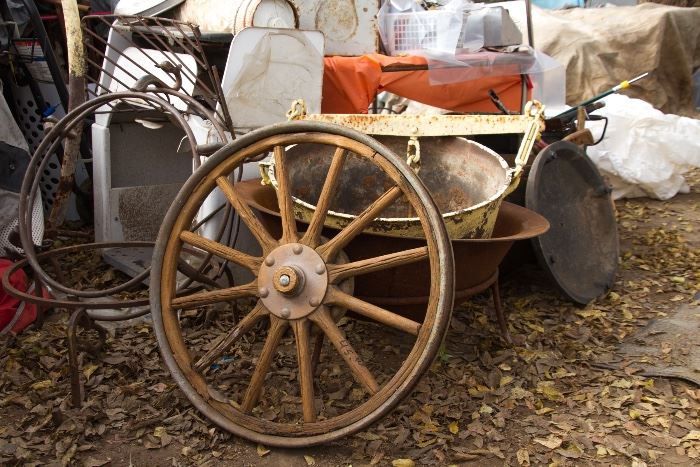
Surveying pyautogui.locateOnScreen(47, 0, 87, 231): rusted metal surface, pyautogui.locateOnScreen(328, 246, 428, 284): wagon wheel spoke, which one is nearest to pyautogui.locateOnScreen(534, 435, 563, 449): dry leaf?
pyautogui.locateOnScreen(328, 246, 428, 284): wagon wheel spoke

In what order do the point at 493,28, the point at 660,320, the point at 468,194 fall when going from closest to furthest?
the point at 468,194 → the point at 660,320 → the point at 493,28

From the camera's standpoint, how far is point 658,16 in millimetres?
8164

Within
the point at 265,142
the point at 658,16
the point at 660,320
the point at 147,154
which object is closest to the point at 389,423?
the point at 265,142

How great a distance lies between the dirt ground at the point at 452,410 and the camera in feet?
8.43

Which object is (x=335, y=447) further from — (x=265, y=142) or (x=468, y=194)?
(x=468, y=194)

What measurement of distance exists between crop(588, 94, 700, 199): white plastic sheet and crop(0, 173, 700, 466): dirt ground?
2.42 meters

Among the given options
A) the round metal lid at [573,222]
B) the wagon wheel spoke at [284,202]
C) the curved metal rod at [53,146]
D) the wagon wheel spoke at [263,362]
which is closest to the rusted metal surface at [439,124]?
the round metal lid at [573,222]

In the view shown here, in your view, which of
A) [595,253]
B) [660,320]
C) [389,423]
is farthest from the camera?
[595,253]

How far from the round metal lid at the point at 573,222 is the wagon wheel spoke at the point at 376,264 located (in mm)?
1487

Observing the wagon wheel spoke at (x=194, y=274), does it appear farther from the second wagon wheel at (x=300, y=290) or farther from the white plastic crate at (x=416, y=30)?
the white plastic crate at (x=416, y=30)

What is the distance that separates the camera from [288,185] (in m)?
2.61

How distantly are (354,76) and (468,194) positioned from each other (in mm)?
1442

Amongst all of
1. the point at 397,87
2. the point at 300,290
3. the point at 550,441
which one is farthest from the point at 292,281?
the point at 397,87

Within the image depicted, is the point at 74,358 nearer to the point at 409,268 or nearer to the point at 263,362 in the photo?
the point at 263,362
